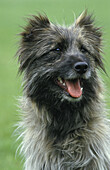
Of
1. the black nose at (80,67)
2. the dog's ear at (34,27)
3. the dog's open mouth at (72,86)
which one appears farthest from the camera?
the dog's ear at (34,27)

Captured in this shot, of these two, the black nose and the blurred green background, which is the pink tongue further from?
the blurred green background

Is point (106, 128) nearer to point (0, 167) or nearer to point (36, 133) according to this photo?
point (36, 133)

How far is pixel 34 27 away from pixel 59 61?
0.76 m

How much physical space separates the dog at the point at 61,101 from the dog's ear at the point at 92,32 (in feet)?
0.07

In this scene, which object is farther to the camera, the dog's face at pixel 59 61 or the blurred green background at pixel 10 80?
the blurred green background at pixel 10 80

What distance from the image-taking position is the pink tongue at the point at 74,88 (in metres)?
5.43

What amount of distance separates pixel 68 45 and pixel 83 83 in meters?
0.64

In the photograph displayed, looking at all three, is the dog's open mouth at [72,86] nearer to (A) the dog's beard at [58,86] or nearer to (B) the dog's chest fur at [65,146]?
(A) the dog's beard at [58,86]

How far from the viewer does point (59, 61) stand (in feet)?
18.4

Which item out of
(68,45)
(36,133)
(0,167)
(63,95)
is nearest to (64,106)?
(63,95)

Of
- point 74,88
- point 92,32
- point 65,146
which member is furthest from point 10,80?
point 65,146

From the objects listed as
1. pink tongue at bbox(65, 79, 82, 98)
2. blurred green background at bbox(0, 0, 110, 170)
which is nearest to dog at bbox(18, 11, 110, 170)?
pink tongue at bbox(65, 79, 82, 98)

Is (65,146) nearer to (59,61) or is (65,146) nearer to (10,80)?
(59,61)

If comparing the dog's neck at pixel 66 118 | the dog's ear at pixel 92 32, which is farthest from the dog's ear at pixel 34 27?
the dog's neck at pixel 66 118
